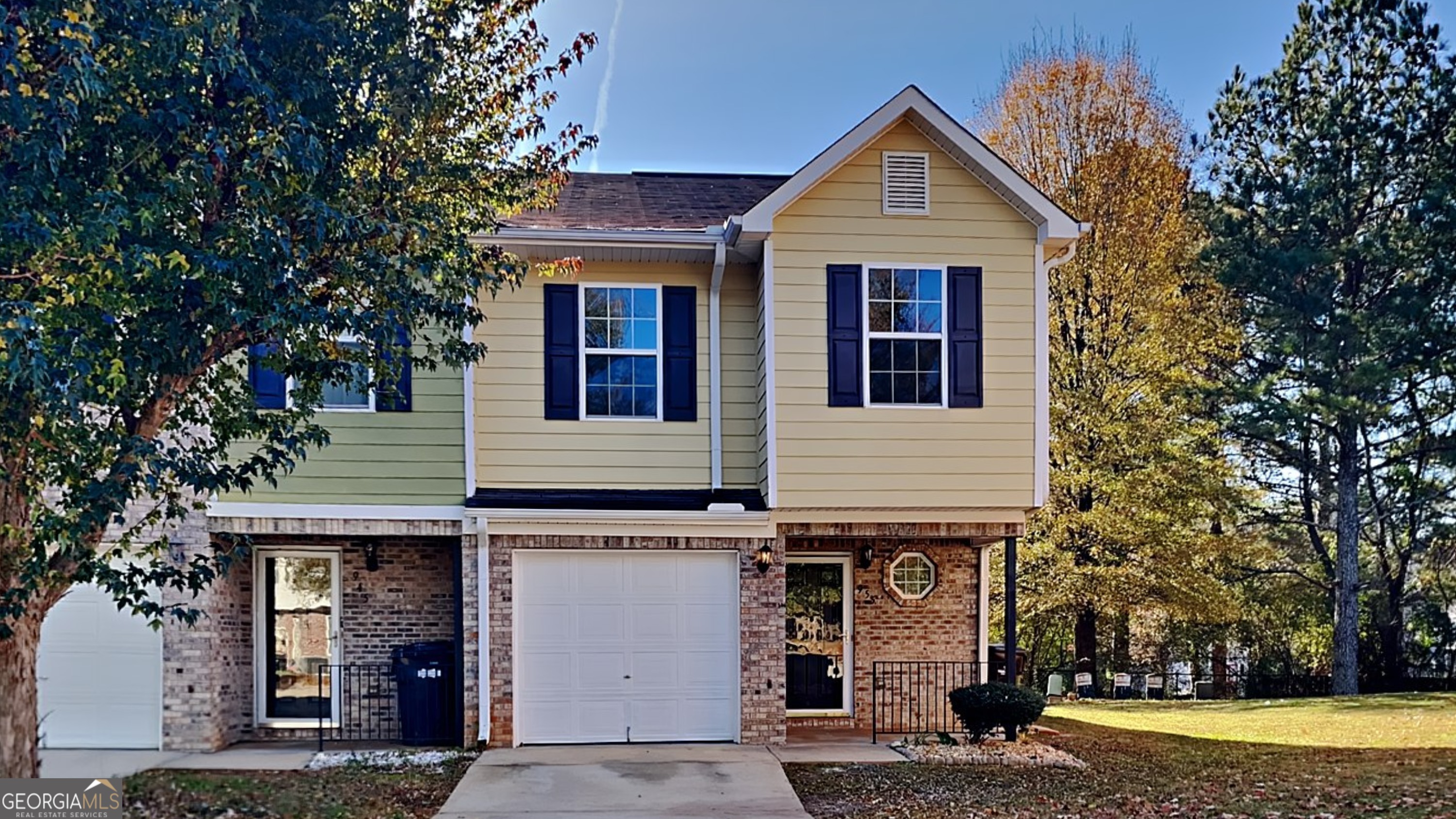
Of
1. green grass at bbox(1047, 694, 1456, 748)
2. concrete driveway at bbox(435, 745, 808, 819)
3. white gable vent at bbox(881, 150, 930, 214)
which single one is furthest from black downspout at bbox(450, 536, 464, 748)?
green grass at bbox(1047, 694, 1456, 748)

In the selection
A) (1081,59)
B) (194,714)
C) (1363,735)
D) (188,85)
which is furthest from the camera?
(1081,59)

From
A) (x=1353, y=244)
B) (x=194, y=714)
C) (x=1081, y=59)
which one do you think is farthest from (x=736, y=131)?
(x=194, y=714)

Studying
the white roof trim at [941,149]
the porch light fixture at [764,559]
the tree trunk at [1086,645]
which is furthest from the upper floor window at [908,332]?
the tree trunk at [1086,645]

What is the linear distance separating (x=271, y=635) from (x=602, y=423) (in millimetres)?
4362

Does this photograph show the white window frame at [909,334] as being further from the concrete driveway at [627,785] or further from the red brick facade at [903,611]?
the concrete driveway at [627,785]

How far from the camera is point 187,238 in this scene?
6562 mm

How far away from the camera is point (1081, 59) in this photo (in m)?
20.3

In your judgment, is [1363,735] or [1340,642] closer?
[1363,735]

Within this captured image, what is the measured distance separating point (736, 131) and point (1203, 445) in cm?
979

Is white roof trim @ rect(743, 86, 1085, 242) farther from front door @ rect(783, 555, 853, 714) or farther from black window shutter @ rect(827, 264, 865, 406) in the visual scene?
front door @ rect(783, 555, 853, 714)

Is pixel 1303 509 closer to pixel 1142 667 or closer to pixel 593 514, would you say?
pixel 1142 667

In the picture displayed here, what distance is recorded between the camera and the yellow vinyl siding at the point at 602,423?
10969mm

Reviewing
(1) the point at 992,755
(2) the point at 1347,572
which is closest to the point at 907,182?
(1) the point at 992,755

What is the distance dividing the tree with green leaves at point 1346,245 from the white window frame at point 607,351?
11.6m
